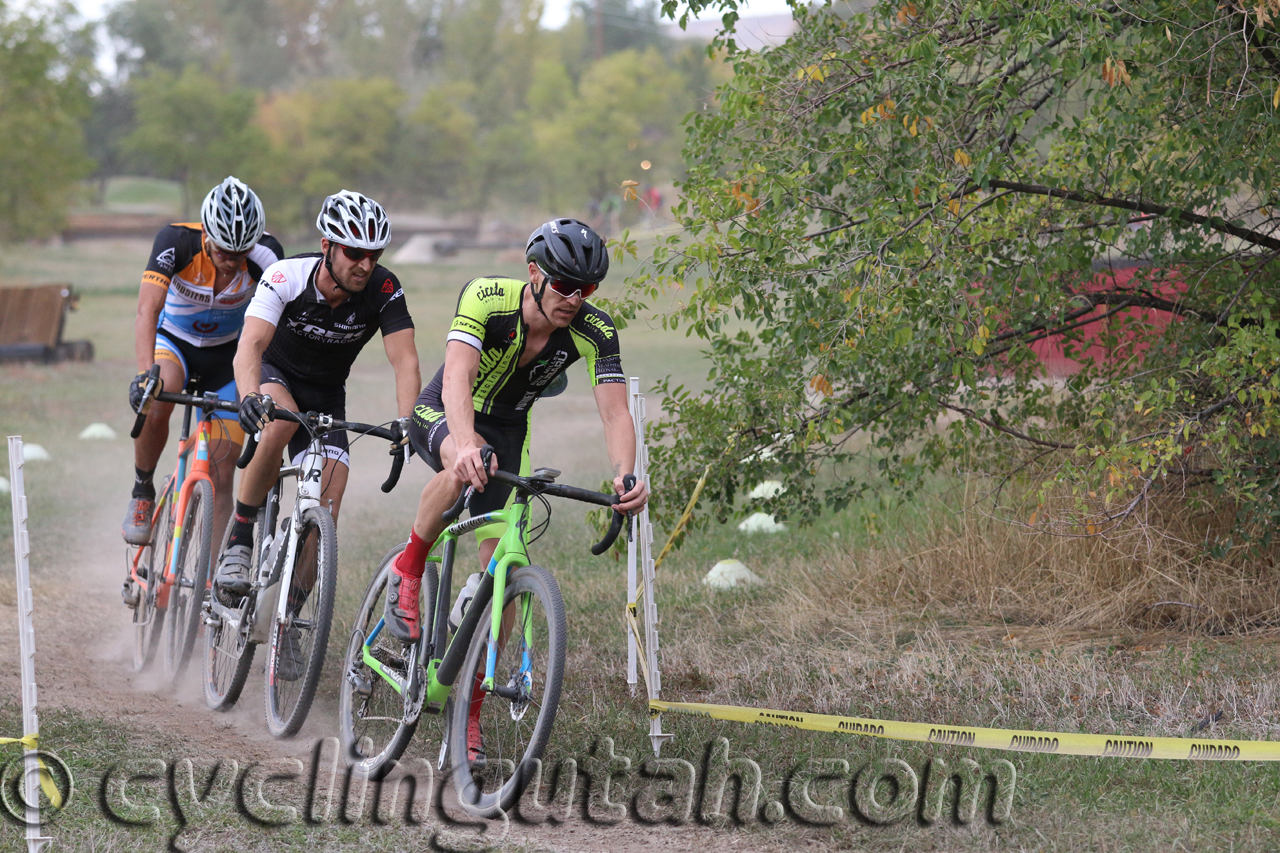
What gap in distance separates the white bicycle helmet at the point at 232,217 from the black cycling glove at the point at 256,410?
1439mm

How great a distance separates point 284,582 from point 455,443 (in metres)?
1.56

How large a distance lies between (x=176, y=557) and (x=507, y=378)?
2.76 meters

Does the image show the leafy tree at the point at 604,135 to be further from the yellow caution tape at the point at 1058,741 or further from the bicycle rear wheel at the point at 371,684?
the yellow caution tape at the point at 1058,741

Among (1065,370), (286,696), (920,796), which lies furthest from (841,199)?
(286,696)

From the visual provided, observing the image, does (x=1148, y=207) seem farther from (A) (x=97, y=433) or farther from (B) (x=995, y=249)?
(A) (x=97, y=433)

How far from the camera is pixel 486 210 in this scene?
270 ft

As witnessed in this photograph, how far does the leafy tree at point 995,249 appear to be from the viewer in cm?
587

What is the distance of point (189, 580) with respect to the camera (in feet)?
22.1

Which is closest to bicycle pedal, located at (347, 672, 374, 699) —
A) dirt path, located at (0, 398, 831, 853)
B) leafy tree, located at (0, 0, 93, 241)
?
dirt path, located at (0, 398, 831, 853)

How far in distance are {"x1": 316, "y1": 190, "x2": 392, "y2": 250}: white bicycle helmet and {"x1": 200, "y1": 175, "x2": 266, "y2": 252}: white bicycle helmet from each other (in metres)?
0.93

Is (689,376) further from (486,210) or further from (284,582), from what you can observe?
(486,210)

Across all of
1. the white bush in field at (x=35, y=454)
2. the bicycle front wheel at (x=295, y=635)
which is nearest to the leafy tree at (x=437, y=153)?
the white bush in field at (x=35, y=454)

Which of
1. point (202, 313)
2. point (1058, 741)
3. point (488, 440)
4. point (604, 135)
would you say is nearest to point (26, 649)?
point (488, 440)

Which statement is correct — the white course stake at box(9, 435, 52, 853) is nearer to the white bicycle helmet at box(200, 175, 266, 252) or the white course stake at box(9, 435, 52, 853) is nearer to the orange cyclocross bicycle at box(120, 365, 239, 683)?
the orange cyclocross bicycle at box(120, 365, 239, 683)
